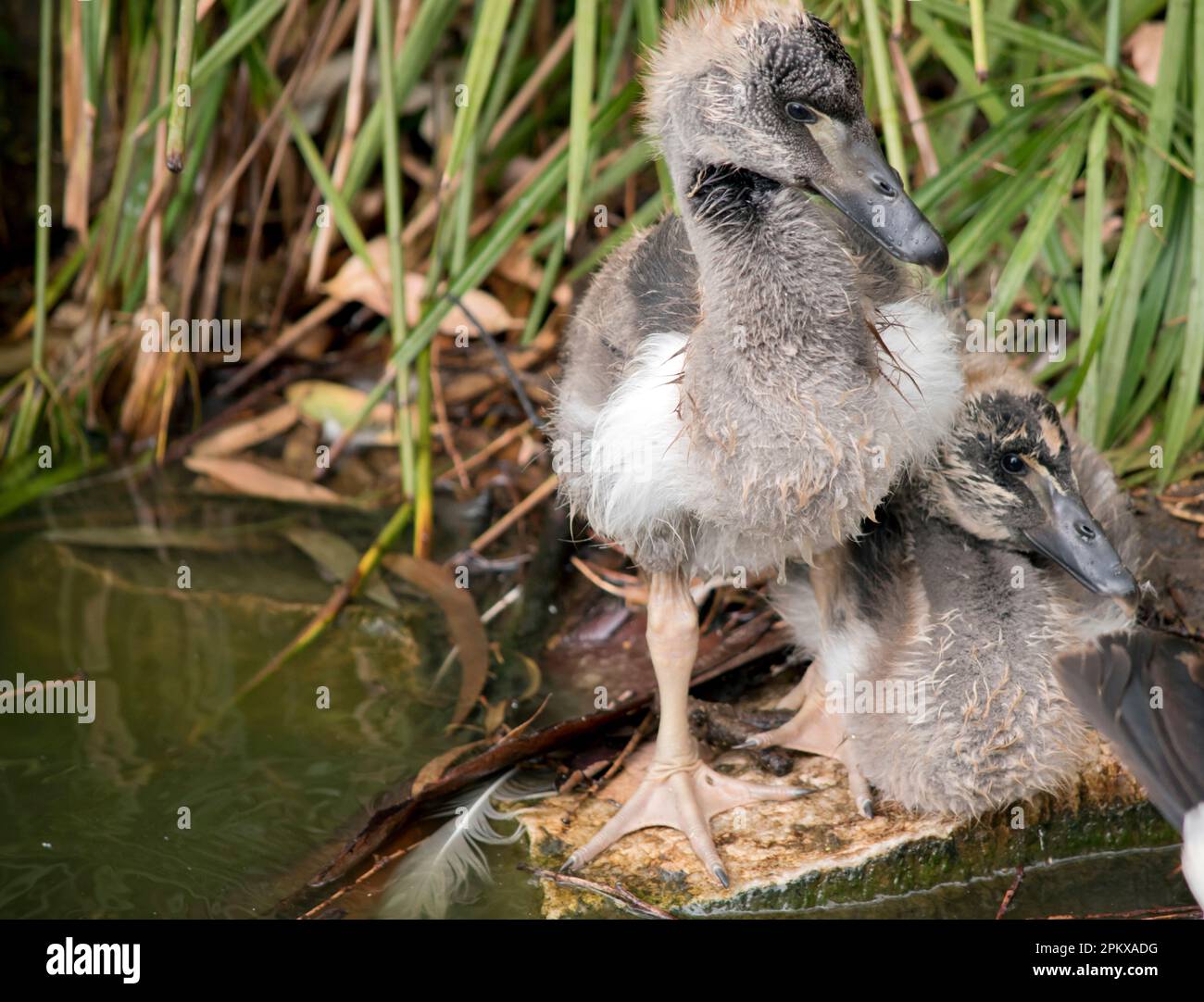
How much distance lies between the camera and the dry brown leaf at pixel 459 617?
2.98 metres

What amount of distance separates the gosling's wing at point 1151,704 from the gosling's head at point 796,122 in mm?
788

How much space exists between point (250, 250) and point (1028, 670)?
106 inches

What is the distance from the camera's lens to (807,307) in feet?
7.02

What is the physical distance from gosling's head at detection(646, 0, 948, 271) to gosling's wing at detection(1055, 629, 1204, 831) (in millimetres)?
788

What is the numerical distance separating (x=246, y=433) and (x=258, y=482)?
22cm

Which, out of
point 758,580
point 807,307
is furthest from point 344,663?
point 807,307

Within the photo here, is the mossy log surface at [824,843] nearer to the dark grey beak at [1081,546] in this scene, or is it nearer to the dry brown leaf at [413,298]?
the dark grey beak at [1081,546]

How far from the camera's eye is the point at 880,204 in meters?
2.13

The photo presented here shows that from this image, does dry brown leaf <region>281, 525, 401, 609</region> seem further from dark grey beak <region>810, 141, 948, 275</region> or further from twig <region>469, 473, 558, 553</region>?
dark grey beak <region>810, 141, 948, 275</region>

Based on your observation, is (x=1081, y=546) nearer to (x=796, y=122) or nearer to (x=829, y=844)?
(x=829, y=844)

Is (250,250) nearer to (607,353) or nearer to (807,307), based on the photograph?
(607,353)

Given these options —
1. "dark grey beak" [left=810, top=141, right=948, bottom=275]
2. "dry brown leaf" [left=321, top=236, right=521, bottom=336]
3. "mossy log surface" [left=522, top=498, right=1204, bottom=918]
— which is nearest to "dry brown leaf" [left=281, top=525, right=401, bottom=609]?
"dry brown leaf" [left=321, top=236, right=521, bottom=336]

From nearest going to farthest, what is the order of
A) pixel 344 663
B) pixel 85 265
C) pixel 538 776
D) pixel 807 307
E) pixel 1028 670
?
pixel 807 307 → pixel 1028 670 → pixel 538 776 → pixel 344 663 → pixel 85 265

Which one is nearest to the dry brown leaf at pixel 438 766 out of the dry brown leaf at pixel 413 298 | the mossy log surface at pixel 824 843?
the mossy log surface at pixel 824 843
